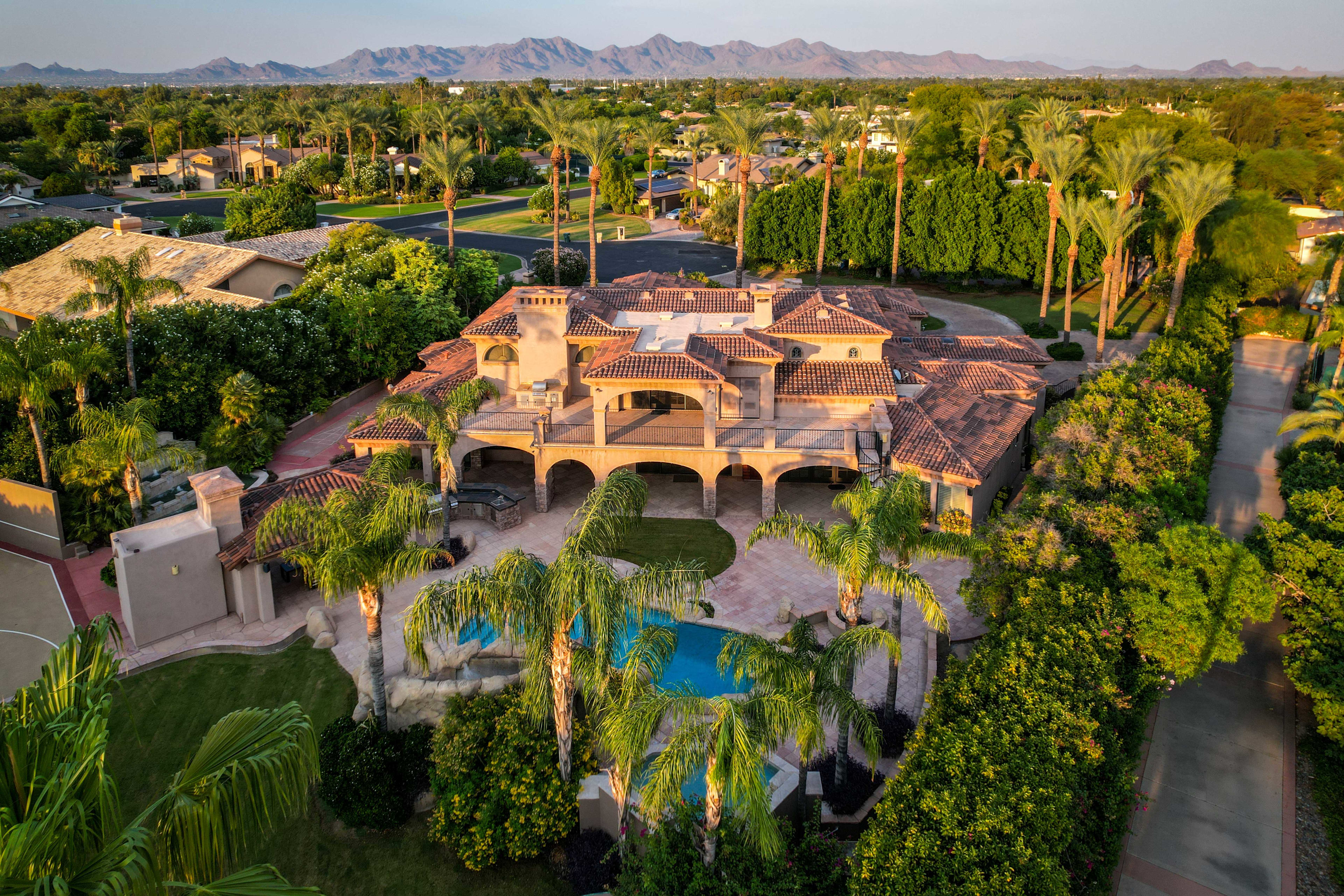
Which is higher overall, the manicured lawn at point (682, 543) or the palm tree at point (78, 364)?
the palm tree at point (78, 364)

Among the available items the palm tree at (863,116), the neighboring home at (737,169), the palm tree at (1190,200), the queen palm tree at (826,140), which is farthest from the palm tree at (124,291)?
the neighboring home at (737,169)

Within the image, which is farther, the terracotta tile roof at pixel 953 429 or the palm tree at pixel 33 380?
the terracotta tile roof at pixel 953 429

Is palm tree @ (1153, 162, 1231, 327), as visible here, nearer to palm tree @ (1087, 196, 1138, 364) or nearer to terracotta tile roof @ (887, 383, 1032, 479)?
palm tree @ (1087, 196, 1138, 364)

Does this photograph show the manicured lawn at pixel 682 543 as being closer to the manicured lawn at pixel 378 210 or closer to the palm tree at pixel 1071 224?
the palm tree at pixel 1071 224

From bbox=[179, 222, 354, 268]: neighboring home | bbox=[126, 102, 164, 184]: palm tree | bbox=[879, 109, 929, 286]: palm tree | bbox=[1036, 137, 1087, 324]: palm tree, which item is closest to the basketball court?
bbox=[179, 222, 354, 268]: neighboring home

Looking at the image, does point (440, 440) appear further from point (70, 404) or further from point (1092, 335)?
point (1092, 335)

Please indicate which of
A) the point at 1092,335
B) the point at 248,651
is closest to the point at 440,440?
the point at 248,651

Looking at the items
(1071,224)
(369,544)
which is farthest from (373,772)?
(1071,224)

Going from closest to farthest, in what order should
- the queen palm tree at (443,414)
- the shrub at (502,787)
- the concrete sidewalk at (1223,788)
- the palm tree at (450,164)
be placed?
the concrete sidewalk at (1223,788)
the shrub at (502,787)
the queen palm tree at (443,414)
the palm tree at (450,164)
